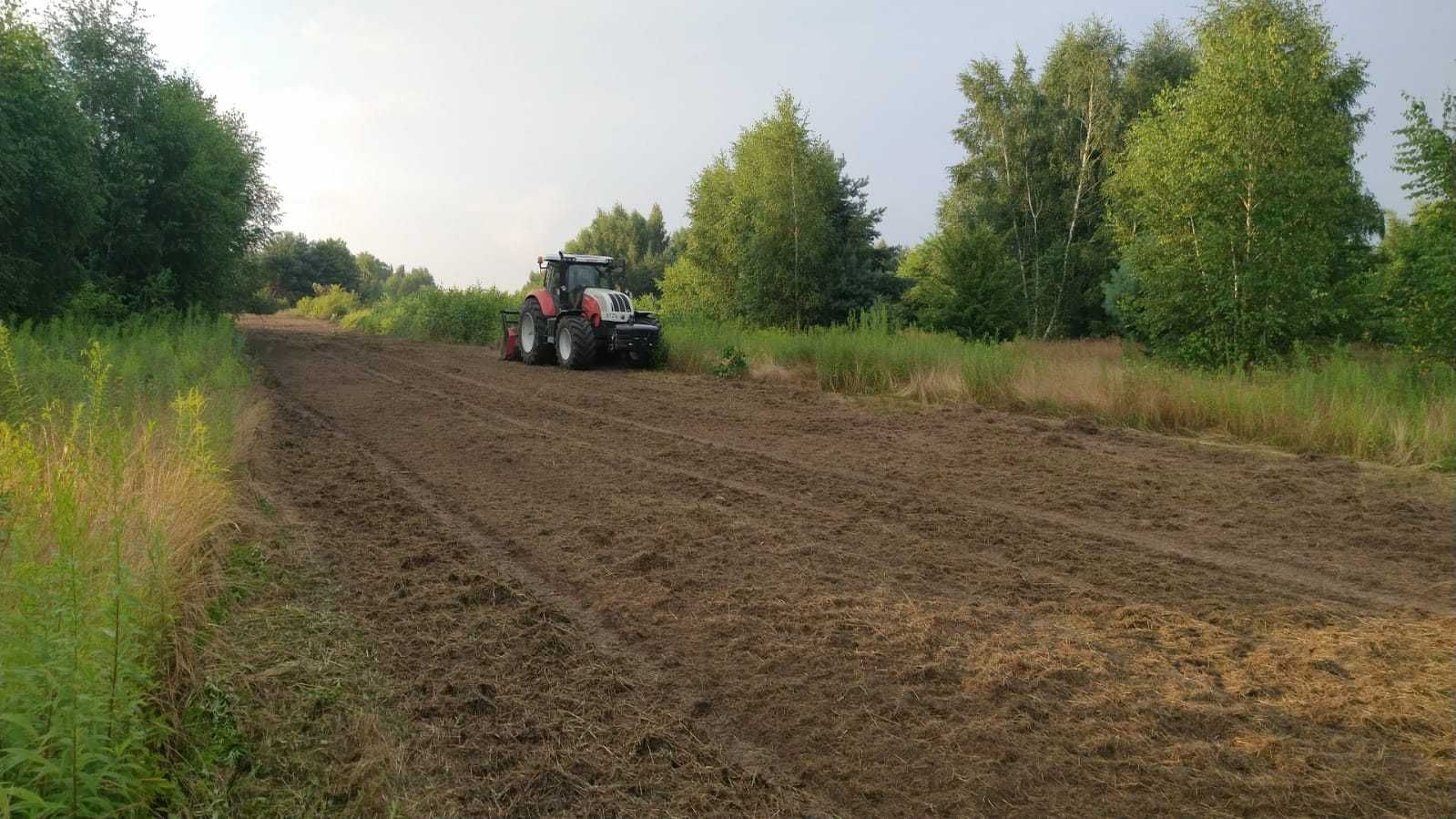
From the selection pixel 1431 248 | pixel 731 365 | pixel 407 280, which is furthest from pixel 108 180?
pixel 407 280

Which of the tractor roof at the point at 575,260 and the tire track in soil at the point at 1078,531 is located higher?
the tractor roof at the point at 575,260

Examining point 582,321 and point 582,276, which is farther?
point 582,276

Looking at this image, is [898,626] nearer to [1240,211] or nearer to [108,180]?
[1240,211]

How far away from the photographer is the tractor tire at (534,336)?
1711 cm

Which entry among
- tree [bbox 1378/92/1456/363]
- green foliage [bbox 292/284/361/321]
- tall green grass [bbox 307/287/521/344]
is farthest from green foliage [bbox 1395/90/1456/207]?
green foliage [bbox 292/284/361/321]

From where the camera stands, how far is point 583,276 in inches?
667

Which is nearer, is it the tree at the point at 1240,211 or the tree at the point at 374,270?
the tree at the point at 1240,211

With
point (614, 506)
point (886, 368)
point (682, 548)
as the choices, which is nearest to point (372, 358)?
point (886, 368)

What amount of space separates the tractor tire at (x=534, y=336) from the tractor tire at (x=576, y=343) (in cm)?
64

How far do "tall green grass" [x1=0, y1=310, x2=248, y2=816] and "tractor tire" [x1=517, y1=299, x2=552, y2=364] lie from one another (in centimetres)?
1098

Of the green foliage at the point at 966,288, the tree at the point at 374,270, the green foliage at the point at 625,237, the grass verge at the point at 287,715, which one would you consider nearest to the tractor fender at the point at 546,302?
the green foliage at the point at 966,288

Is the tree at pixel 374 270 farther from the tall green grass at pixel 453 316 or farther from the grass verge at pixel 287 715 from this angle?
the grass verge at pixel 287 715

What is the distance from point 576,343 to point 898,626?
12.6 meters

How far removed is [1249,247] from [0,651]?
1492 cm
